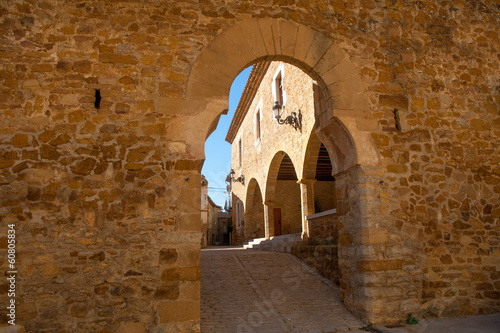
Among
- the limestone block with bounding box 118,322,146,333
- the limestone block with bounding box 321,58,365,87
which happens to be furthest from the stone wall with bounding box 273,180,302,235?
the limestone block with bounding box 118,322,146,333

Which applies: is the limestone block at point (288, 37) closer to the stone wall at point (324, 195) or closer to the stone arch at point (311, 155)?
the stone arch at point (311, 155)

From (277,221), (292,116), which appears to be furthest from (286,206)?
(292,116)

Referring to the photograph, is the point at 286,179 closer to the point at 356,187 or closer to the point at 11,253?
the point at 356,187

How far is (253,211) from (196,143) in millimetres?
11900

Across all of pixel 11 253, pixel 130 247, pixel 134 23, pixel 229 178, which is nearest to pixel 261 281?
pixel 130 247

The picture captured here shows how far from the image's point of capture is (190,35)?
4.45m

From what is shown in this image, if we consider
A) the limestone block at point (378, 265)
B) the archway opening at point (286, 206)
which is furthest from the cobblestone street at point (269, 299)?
the archway opening at point (286, 206)

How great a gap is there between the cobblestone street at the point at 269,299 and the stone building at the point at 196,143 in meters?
0.44

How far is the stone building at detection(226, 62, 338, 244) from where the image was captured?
9.54 metres

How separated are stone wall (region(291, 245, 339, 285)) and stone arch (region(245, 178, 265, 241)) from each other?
7.96 m

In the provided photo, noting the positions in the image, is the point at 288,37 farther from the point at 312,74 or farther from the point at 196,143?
the point at 196,143

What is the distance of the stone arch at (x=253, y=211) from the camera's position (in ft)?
50.1

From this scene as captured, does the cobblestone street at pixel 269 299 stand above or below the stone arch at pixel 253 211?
below

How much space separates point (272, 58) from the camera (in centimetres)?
487
